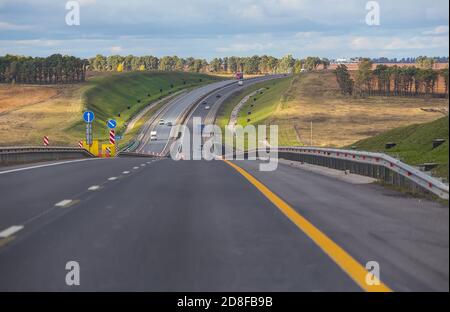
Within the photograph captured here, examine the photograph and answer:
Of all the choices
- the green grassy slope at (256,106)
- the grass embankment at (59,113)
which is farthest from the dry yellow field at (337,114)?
the grass embankment at (59,113)

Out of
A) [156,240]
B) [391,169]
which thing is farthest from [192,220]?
[391,169]

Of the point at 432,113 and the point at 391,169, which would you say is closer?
the point at 391,169

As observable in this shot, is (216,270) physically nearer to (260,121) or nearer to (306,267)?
(306,267)

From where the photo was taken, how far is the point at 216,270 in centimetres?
763

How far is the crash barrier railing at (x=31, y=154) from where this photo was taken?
107 feet

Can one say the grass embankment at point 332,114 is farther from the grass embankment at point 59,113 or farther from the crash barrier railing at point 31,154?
the crash barrier railing at point 31,154

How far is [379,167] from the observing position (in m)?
19.5

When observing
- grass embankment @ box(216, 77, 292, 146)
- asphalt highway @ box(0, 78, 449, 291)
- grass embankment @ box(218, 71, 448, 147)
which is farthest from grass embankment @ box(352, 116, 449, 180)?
grass embankment @ box(216, 77, 292, 146)

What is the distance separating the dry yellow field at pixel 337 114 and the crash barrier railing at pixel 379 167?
193 ft

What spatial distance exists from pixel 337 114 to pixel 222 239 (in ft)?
396

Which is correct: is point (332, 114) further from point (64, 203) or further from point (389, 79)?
point (64, 203)

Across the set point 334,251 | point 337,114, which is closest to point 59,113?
point 337,114

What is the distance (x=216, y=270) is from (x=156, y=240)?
85.1 inches

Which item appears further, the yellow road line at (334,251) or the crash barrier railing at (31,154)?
Answer: the crash barrier railing at (31,154)
